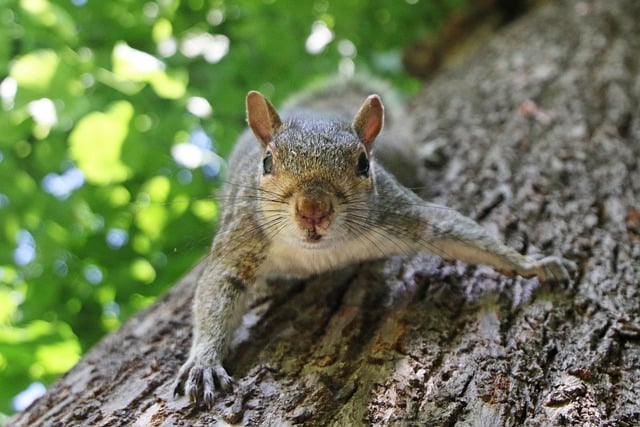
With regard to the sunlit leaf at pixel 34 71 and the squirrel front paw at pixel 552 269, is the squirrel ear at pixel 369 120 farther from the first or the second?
the sunlit leaf at pixel 34 71

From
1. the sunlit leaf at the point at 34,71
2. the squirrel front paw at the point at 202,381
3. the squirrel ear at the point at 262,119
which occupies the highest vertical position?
the sunlit leaf at the point at 34,71

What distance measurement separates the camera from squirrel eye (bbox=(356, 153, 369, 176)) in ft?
7.51

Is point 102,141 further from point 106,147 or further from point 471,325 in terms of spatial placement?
point 471,325

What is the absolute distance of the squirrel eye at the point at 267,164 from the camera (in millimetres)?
2299

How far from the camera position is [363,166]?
7.59 ft

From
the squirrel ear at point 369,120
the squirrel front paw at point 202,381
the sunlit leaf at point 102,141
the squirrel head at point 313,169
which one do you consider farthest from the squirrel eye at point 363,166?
the sunlit leaf at point 102,141

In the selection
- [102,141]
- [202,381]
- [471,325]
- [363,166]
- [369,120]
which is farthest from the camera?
[102,141]

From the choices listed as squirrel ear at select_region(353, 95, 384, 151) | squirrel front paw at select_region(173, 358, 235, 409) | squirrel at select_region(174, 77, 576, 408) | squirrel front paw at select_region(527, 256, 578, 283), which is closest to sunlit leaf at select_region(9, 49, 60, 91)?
squirrel at select_region(174, 77, 576, 408)

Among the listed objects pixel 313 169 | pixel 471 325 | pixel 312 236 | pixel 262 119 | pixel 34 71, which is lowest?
pixel 471 325

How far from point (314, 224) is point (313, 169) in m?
0.21

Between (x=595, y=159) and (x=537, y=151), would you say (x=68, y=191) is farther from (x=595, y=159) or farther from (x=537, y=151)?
(x=595, y=159)

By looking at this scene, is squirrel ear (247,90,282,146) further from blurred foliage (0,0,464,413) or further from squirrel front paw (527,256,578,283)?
squirrel front paw (527,256,578,283)

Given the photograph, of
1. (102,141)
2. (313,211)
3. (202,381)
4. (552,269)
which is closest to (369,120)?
(313,211)

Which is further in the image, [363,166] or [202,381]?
[363,166]
